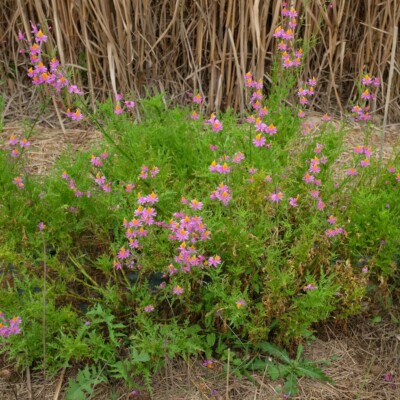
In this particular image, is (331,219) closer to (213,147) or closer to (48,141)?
(213,147)

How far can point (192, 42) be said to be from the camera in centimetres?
339

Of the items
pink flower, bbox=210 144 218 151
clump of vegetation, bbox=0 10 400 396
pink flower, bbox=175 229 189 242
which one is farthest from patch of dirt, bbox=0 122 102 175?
pink flower, bbox=175 229 189 242

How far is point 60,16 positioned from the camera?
3309mm

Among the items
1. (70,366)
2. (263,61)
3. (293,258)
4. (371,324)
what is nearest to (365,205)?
(293,258)

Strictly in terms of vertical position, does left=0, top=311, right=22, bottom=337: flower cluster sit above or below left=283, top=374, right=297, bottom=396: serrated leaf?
above

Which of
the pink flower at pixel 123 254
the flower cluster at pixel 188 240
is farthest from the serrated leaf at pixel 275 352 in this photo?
the pink flower at pixel 123 254

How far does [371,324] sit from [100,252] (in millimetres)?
1090

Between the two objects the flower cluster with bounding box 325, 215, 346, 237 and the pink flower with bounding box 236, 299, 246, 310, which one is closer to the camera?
the pink flower with bounding box 236, 299, 246, 310

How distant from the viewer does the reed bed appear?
10.6 feet

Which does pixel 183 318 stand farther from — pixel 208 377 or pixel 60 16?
pixel 60 16

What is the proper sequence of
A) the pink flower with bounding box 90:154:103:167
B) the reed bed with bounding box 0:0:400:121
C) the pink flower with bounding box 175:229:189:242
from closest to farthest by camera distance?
1. the pink flower with bounding box 175:229:189:242
2. the pink flower with bounding box 90:154:103:167
3. the reed bed with bounding box 0:0:400:121

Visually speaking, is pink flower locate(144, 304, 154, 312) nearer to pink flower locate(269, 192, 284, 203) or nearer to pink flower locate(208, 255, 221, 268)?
pink flower locate(208, 255, 221, 268)

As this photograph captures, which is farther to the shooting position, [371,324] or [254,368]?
[371,324]

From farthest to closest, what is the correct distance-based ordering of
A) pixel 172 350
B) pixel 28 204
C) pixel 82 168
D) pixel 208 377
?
pixel 82 168
pixel 28 204
pixel 208 377
pixel 172 350
